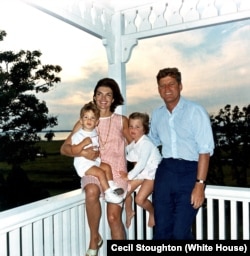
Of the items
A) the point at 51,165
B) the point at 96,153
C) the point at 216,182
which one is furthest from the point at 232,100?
the point at 51,165

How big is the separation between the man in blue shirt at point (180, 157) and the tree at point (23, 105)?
3050 millimetres

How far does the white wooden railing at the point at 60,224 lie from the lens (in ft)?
5.58

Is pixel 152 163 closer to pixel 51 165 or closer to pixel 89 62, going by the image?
pixel 89 62

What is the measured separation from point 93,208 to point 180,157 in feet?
2.19

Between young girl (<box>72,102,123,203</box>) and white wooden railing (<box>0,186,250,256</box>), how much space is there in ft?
1.01

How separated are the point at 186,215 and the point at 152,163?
436 millimetres

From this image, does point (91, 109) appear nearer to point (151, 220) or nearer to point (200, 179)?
point (200, 179)

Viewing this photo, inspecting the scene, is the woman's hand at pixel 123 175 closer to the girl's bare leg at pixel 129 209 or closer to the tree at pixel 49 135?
the girl's bare leg at pixel 129 209

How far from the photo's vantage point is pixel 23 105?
504 cm

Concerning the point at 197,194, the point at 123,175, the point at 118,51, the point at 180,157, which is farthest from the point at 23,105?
the point at 197,194

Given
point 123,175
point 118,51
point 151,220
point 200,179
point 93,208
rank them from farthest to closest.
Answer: point 118,51 → point 151,220 → point 123,175 → point 93,208 → point 200,179

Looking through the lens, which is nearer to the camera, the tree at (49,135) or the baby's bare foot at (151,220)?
the baby's bare foot at (151,220)

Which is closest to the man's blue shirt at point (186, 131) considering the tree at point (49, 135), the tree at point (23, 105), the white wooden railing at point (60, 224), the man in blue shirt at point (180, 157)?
the man in blue shirt at point (180, 157)

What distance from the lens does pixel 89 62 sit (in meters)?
3.94
